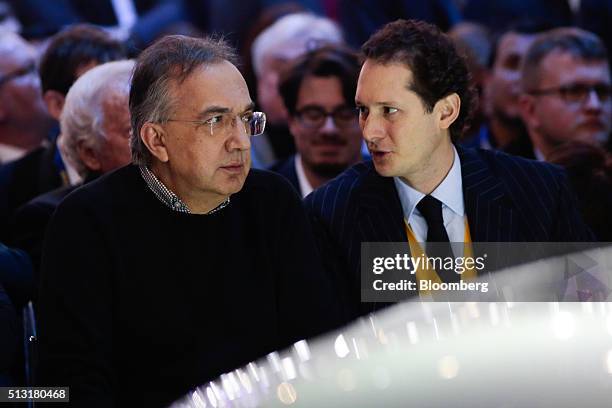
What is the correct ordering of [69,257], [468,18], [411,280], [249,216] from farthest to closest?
[468,18], [411,280], [249,216], [69,257]

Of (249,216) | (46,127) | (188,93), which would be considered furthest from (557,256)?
(46,127)

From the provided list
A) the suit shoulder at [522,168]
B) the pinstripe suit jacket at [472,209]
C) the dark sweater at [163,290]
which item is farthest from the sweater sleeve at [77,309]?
the suit shoulder at [522,168]

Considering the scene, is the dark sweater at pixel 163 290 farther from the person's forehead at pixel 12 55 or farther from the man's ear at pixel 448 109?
the person's forehead at pixel 12 55

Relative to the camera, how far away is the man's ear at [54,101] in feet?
12.4

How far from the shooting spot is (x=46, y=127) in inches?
171

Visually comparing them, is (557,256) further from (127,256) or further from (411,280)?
(127,256)

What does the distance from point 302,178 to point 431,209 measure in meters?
1.15

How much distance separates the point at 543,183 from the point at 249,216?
0.87 metres

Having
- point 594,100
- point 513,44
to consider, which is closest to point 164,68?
point 594,100

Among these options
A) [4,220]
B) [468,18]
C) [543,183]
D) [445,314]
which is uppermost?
[468,18]

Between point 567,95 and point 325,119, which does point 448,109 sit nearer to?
point 325,119

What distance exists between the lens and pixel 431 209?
2645 millimetres

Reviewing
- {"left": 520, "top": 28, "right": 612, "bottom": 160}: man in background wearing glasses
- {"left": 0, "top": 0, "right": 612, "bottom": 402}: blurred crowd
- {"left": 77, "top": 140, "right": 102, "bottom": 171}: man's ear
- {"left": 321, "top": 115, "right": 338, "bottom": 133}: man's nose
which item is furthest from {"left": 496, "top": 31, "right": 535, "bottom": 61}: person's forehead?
{"left": 77, "top": 140, "right": 102, "bottom": 171}: man's ear

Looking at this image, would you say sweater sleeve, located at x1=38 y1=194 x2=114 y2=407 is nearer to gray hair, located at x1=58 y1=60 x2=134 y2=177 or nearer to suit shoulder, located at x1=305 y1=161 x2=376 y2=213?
suit shoulder, located at x1=305 y1=161 x2=376 y2=213
